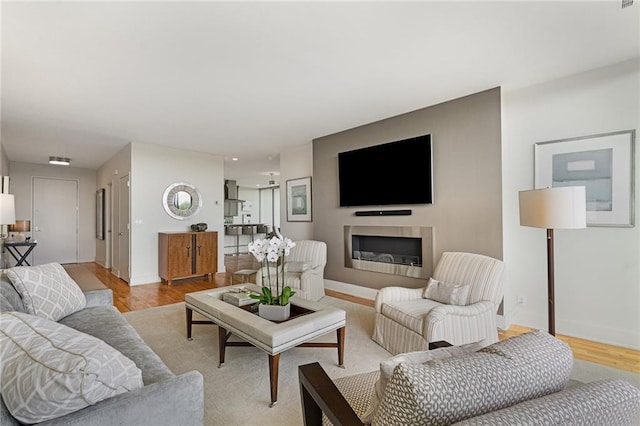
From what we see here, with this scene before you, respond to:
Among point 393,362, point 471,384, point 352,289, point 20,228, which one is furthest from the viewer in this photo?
point 20,228

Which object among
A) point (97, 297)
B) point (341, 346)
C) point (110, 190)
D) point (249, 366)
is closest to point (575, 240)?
point (341, 346)

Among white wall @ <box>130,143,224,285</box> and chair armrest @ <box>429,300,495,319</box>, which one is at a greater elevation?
white wall @ <box>130,143,224,285</box>

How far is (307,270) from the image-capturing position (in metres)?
4.11

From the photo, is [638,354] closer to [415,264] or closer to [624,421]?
[415,264]

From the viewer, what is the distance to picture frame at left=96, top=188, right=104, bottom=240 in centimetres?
Result: 735

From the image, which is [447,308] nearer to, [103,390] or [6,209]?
→ [103,390]

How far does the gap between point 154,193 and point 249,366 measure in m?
4.30

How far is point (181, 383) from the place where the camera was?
1.11 m

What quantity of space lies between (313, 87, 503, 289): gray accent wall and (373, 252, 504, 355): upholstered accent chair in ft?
1.64

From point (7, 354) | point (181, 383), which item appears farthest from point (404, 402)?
point (7, 354)

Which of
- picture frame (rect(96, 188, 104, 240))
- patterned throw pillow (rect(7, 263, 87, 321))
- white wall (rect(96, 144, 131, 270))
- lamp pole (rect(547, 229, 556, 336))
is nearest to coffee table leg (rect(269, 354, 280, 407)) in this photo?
patterned throw pillow (rect(7, 263, 87, 321))

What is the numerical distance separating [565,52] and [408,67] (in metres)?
1.26

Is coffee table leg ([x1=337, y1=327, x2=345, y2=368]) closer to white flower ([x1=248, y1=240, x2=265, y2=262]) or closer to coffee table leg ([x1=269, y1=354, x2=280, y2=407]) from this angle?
coffee table leg ([x1=269, y1=354, x2=280, y2=407])

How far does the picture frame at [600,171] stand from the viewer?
2.67 meters
